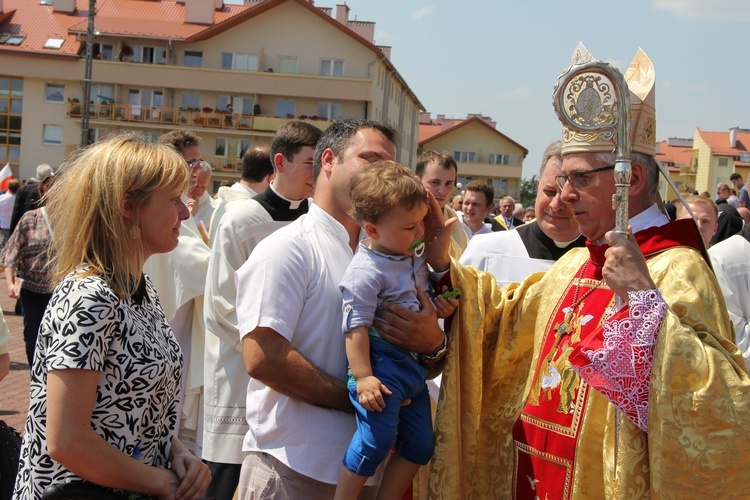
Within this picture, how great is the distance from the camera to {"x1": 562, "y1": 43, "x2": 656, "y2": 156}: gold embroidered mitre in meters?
2.79

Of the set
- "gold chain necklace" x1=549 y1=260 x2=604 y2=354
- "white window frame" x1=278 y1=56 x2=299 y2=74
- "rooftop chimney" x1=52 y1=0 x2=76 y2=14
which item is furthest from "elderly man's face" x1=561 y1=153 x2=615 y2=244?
"rooftop chimney" x1=52 y1=0 x2=76 y2=14

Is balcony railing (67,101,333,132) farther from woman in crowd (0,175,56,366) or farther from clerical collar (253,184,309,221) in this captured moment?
clerical collar (253,184,309,221)

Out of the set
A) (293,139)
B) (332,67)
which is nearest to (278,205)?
(293,139)

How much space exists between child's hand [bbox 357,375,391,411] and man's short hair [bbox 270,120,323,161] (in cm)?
243

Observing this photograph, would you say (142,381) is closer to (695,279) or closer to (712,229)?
(695,279)

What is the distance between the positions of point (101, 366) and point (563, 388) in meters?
1.58

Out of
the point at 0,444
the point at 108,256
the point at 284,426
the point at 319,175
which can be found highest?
the point at 319,175

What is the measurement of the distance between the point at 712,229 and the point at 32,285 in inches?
226

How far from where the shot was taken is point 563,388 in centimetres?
292

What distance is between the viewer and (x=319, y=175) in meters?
3.23

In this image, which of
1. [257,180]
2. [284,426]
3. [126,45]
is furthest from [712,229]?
[126,45]

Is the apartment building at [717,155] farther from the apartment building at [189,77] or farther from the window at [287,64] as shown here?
the window at [287,64]

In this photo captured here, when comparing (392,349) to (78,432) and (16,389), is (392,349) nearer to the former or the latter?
(78,432)

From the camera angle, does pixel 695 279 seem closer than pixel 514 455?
Yes
